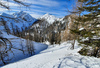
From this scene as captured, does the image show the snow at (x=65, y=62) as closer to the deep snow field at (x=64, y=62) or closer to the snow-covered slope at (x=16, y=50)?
the deep snow field at (x=64, y=62)

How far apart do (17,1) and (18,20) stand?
0.76m

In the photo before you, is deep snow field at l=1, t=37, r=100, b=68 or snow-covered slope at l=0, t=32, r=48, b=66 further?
deep snow field at l=1, t=37, r=100, b=68

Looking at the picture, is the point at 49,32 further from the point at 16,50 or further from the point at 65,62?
the point at 65,62

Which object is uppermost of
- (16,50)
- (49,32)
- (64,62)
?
(49,32)

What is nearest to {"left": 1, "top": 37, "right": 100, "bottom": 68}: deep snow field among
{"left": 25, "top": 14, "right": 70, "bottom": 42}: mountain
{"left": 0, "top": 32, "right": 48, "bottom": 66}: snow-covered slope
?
{"left": 0, "top": 32, "right": 48, "bottom": 66}: snow-covered slope

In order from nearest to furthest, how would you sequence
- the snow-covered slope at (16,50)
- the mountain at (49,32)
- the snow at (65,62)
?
the snow-covered slope at (16,50), the snow at (65,62), the mountain at (49,32)

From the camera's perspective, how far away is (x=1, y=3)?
2.29 m

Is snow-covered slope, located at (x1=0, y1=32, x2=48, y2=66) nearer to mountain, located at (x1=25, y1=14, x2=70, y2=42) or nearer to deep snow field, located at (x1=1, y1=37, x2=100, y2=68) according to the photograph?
deep snow field, located at (x1=1, y1=37, x2=100, y2=68)

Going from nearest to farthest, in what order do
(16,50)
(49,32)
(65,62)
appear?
(65,62), (16,50), (49,32)

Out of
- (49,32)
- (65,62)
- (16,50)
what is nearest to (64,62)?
(65,62)

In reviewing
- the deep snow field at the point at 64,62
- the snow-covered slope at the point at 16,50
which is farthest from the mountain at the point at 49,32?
the deep snow field at the point at 64,62

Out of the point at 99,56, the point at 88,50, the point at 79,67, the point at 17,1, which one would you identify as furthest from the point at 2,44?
the point at 99,56

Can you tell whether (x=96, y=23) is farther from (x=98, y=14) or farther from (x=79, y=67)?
(x=79, y=67)

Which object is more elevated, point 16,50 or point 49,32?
point 49,32
